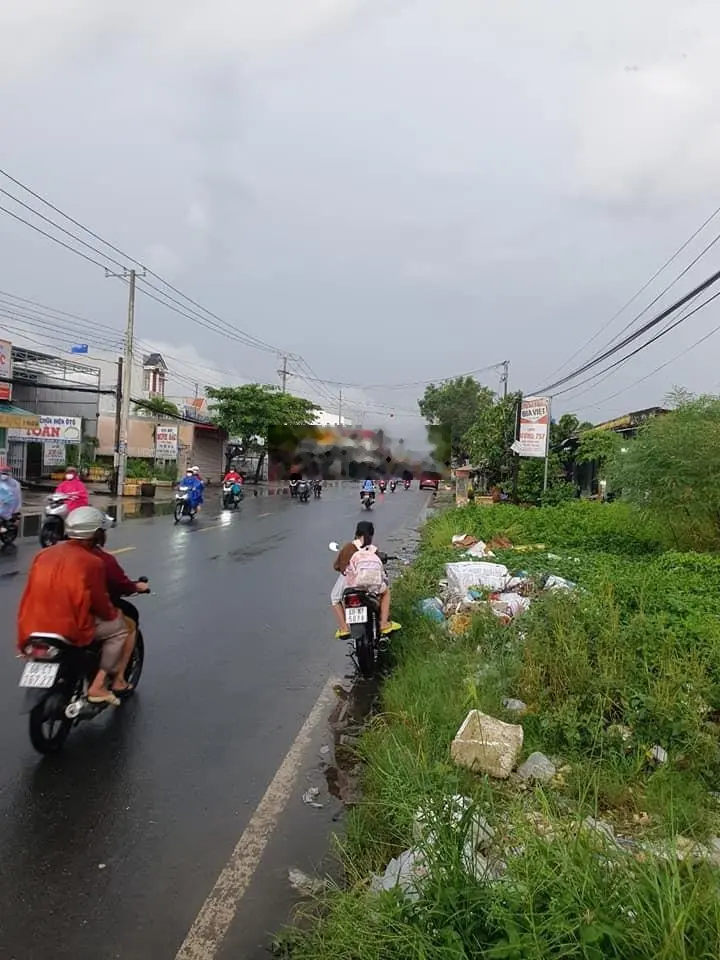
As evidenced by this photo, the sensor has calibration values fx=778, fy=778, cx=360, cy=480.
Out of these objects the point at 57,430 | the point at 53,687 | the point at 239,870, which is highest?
the point at 57,430

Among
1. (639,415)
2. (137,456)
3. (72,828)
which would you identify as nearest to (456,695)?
(72,828)

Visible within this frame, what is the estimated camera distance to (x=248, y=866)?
3.62 meters

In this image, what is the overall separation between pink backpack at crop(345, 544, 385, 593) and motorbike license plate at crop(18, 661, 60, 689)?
3.01 meters

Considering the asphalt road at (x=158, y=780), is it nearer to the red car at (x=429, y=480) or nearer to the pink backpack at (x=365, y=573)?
the pink backpack at (x=365, y=573)

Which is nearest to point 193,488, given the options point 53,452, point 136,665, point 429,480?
point 53,452

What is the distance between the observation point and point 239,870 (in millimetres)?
Answer: 3578

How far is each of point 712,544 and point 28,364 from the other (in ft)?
101

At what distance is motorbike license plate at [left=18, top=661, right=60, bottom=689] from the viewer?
4.60m

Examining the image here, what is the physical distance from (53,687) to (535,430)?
61.6 feet

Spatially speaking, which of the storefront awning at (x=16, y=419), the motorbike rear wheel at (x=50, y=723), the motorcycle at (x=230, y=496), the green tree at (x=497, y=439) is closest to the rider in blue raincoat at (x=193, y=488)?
the motorcycle at (x=230, y=496)

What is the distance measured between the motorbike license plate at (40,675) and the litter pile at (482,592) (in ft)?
12.2

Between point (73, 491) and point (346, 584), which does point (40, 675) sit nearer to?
point (346, 584)

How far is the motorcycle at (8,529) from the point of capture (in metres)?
14.3

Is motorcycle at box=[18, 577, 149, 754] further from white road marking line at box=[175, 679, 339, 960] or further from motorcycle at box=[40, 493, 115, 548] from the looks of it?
motorcycle at box=[40, 493, 115, 548]
